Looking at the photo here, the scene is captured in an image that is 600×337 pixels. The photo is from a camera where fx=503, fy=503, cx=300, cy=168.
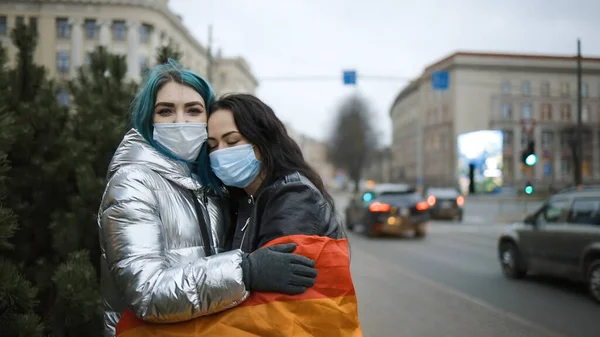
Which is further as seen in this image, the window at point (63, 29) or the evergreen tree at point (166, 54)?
the window at point (63, 29)

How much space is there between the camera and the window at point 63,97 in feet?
13.9

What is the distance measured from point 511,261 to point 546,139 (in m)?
4.85

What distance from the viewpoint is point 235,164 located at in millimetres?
2230

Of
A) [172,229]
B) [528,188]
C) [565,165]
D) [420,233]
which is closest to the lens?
[172,229]

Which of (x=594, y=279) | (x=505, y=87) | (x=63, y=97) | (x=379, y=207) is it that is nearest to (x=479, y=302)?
(x=594, y=279)

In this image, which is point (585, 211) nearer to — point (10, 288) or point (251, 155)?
point (251, 155)

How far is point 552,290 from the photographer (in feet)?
28.8

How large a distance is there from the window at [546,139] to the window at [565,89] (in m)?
1.24

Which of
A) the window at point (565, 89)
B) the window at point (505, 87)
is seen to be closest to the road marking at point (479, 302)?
the window at point (565, 89)

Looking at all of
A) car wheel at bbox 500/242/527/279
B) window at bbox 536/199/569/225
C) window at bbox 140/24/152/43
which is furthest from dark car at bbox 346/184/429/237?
window at bbox 140/24/152/43

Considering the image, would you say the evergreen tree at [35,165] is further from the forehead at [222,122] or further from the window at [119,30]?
the window at [119,30]

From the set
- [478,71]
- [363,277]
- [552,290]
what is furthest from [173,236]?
[478,71]

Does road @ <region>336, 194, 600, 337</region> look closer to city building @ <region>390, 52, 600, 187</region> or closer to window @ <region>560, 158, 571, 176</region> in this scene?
window @ <region>560, 158, 571, 176</region>

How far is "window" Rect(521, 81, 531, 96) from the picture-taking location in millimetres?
13623
